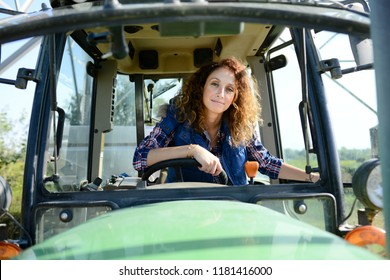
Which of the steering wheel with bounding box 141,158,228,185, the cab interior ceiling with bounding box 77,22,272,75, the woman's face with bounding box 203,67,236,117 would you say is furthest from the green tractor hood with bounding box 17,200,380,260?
the cab interior ceiling with bounding box 77,22,272,75

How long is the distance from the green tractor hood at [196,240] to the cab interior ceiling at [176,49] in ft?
5.23

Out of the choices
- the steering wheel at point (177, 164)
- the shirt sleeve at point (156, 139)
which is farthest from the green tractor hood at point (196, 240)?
the shirt sleeve at point (156, 139)

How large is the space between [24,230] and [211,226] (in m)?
0.93

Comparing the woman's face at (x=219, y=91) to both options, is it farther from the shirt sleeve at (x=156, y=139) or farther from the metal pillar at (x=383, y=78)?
the metal pillar at (x=383, y=78)

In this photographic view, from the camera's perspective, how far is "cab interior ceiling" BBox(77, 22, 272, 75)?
2.65 m

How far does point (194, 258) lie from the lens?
2.91ft

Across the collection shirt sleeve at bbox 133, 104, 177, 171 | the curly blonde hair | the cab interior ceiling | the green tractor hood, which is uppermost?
the cab interior ceiling

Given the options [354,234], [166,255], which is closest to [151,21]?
[166,255]

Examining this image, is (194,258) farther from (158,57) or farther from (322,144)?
(158,57)

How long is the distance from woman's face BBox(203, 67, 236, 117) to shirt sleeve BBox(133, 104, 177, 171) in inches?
9.0

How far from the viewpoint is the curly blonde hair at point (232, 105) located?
2.32m

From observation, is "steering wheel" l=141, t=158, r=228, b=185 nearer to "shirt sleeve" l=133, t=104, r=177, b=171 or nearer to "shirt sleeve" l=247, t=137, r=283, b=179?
"shirt sleeve" l=133, t=104, r=177, b=171

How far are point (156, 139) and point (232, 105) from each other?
516 mm

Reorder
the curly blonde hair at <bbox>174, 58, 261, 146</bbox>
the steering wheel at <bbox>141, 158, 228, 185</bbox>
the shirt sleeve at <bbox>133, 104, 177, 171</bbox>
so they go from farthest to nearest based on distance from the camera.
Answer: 1. the curly blonde hair at <bbox>174, 58, 261, 146</bbox>
2. the shirt sleeve at <bbox>133, 104, 177, 171</bbox>
3. the steering wheel at <bbox>141, 158, 228, 185</bbox>
